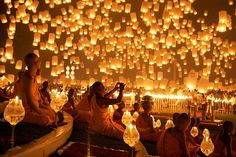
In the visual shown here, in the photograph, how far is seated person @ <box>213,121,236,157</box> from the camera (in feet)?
16.9

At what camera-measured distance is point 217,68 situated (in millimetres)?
19375

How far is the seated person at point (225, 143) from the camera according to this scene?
16.9 feet

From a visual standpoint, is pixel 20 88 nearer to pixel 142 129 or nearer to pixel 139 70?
pixel 142 129

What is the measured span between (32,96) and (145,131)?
2406mm

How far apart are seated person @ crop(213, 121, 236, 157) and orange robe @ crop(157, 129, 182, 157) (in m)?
0.87

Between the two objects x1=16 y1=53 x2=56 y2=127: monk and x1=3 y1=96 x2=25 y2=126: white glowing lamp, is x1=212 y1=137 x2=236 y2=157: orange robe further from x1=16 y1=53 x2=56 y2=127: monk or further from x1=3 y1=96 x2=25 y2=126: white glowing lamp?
x1=3 y1=96 x2=25 y2=126: white glowing lamp

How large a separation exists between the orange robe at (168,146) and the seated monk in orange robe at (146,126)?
1467 millimetres

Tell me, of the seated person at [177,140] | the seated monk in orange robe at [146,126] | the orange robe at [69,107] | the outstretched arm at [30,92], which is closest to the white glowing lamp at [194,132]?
the seated monk in orange robe at [146,126]

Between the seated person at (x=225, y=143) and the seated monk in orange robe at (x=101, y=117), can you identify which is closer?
the seated person at (x=225, y=143)

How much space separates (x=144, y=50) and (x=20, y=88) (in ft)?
40.6

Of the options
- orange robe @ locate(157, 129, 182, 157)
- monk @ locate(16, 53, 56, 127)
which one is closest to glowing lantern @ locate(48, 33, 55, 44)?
monk @ locate(16, 53, 56, 127)

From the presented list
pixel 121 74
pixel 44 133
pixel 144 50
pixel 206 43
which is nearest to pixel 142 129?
pixel 44 133

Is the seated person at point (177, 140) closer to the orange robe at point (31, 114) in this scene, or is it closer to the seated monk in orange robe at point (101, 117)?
the seated monk in orange robe at point (101, 117)

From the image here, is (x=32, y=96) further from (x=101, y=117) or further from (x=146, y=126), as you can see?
(x=146, y=126)
